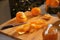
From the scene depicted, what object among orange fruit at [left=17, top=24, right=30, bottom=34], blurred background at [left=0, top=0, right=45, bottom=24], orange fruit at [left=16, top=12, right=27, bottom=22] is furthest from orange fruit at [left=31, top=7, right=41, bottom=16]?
blurred background at [left=0, top=0, right=45, bottom=24]

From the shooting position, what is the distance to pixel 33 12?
51.4 inches

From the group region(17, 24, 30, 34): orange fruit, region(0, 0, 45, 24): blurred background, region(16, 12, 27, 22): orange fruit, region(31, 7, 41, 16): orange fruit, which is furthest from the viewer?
region(0, 0, 45, 24): blurred background

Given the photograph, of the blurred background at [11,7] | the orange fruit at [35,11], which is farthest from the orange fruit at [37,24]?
the blurred background at [11,7]

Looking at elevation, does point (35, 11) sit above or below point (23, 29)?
above

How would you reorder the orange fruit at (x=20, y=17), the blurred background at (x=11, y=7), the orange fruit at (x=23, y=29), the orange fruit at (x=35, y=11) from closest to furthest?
1. the orange fruit at (x=23, y=29)
2. the orange fruit at (x=20, y=17)
3. the orange fruit at (x=35, y=11)
4. the blurred background at (x=11, y=7)

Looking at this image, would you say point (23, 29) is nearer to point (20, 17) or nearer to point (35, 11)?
point (20, 17)

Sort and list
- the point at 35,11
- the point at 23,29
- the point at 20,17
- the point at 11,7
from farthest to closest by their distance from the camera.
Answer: the point at 11,7, the point at 35,11, the point at 20,17, the point at 23,29

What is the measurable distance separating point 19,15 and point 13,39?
24 centimetres

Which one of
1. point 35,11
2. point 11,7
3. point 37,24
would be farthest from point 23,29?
point 11,7

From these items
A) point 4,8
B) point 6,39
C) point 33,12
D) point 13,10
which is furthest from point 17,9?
point 6,39

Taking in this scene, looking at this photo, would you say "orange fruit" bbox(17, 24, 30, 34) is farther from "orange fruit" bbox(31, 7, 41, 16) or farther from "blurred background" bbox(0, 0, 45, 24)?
"blurred background" bbox(0, 0, 45, 24)

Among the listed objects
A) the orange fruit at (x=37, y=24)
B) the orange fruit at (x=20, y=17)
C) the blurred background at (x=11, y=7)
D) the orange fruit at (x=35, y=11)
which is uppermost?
the blurred background at (x=11, y=7)

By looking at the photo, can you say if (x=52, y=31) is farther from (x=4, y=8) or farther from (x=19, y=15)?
(x=4, y=8)

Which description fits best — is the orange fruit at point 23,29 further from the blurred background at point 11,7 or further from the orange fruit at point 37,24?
the blurred background at point 11,7
